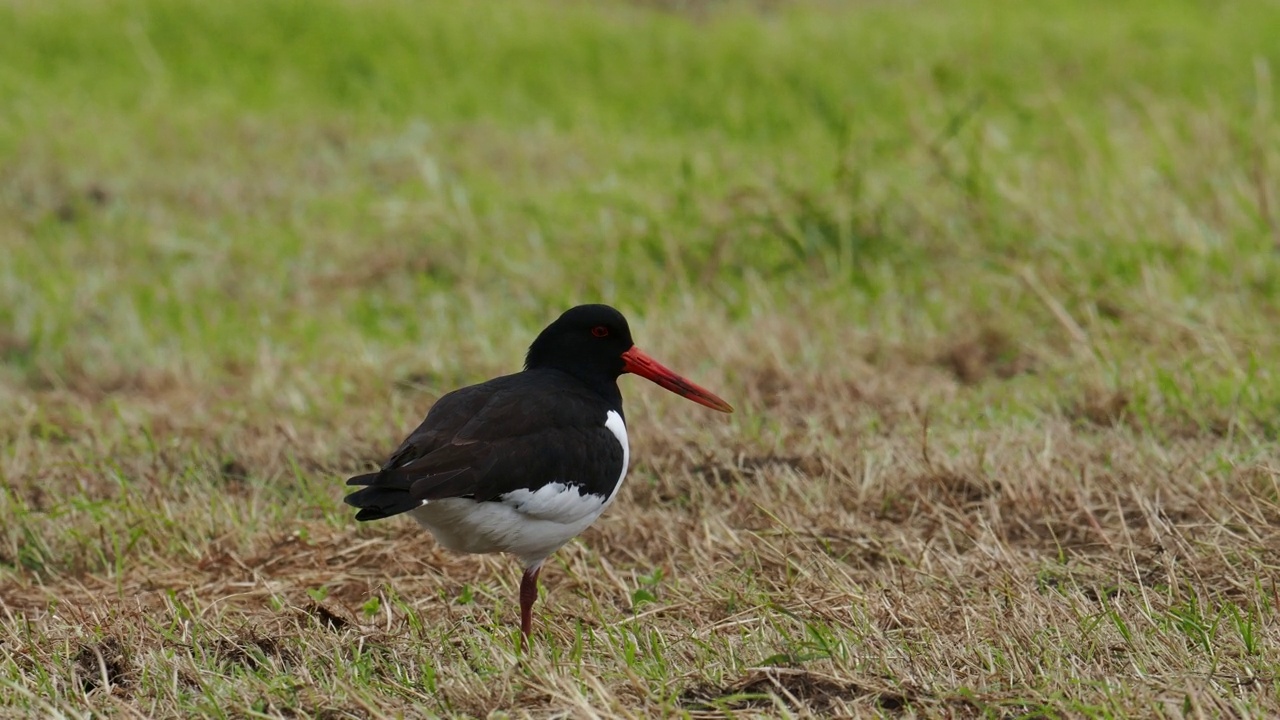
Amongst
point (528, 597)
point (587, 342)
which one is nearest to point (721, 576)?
point (528, 597)

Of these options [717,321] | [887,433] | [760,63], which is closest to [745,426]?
[887,433]

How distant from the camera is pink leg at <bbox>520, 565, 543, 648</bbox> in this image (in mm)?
3594

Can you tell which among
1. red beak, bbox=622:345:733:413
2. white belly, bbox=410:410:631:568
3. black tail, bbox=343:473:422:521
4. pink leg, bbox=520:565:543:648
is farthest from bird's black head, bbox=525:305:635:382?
black tail, bbox=343:473:422:521

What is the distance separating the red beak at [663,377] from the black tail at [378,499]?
1.09 metres

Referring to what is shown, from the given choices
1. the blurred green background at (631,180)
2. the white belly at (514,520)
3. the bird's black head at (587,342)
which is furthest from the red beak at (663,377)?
the blurred green background at (631,180)

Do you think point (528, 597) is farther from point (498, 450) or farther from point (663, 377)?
point (663, 377)

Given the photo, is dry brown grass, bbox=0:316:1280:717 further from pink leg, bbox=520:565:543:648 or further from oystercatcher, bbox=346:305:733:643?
oystercatcher, bbox=346:305:733:643

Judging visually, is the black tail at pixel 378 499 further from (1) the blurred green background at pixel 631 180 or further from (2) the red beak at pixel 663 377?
(1) the blurred green background at pixel 631 180

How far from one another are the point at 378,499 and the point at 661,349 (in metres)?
2.92

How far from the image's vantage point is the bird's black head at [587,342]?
4.23 meters

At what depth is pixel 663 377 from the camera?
4324mm

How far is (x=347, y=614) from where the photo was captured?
376 cm

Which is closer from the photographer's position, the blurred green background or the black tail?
the black tail

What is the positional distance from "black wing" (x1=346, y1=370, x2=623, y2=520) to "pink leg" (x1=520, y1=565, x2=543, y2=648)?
0.86 ft
